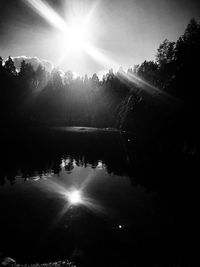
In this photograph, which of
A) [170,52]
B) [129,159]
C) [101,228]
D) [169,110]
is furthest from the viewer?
[170,52]

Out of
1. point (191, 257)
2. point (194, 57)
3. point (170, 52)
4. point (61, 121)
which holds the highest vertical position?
point (170, 52)

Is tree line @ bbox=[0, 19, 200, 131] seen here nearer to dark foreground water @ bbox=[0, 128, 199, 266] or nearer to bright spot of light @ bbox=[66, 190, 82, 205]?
dark foreground water @ bbox=[0, 128, 199, 266]

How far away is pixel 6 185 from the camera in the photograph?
23297mm

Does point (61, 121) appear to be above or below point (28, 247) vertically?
above

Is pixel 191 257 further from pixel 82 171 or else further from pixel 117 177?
pixel 82 171

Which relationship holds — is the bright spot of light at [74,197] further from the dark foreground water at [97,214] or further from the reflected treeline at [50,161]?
the reflected treeline at [50,161]

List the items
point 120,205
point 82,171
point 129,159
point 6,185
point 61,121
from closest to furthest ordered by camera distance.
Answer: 1. point 120,205
2. point 6,185
3. point 82,171
4. point 129,159
5. point 61,121

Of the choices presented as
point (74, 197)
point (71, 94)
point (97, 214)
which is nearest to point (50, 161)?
point (74, 197)

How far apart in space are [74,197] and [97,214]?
4.47 m

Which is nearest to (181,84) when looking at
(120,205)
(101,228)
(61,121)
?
(120,205)

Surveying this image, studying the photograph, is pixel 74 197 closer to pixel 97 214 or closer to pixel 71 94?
pixel 97 214

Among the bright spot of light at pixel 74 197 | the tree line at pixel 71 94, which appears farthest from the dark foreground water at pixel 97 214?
the tree line at pixel 71 94

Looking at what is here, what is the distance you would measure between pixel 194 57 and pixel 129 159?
3030cm

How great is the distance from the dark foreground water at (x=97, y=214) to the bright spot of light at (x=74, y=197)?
418mm
